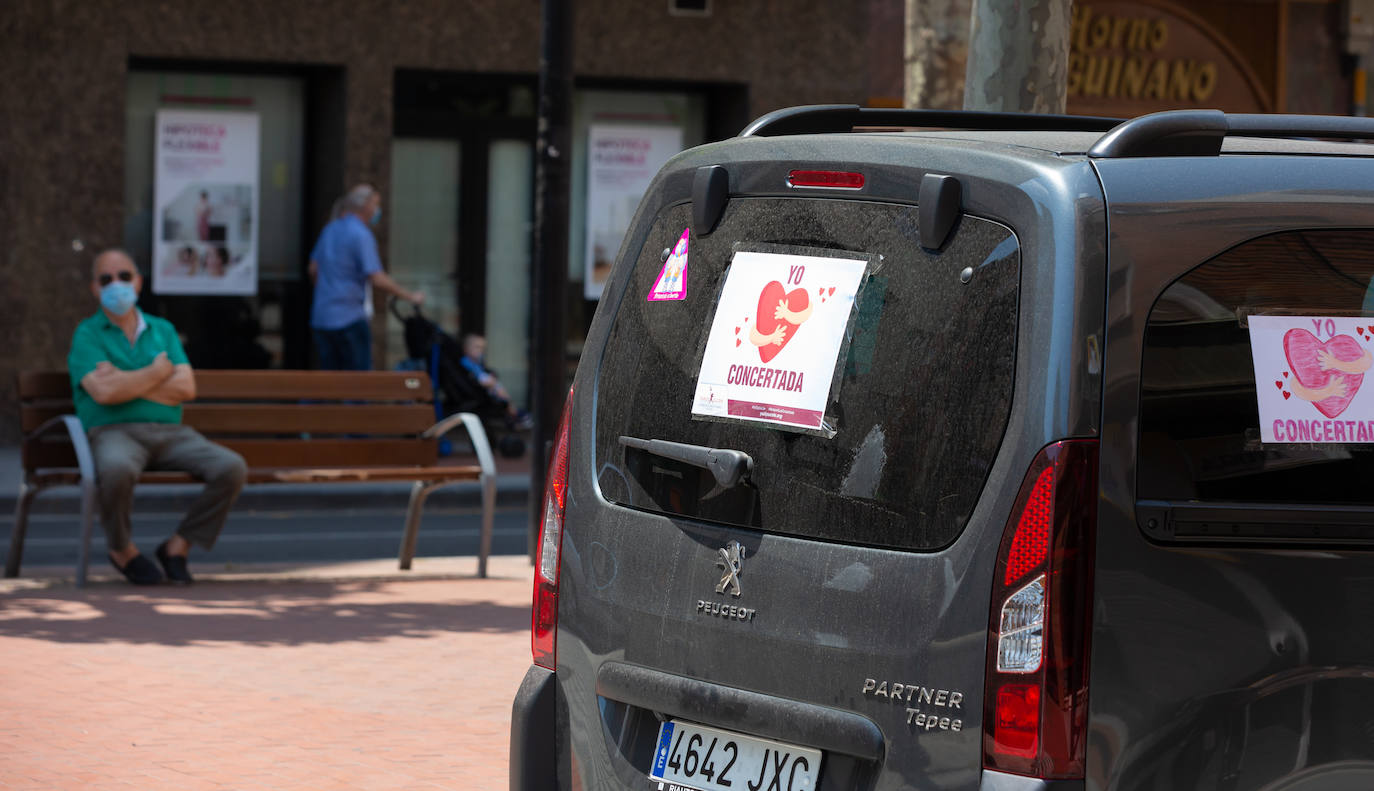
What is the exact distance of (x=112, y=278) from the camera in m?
9.31

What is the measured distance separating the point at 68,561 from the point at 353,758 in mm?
4931

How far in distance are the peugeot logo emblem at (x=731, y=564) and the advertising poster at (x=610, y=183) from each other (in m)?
13.9

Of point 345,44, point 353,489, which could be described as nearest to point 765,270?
point 353,489

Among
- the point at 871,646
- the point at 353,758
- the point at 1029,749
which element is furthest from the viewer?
the point at 353,758

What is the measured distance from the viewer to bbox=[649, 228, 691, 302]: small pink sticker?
12.7ft

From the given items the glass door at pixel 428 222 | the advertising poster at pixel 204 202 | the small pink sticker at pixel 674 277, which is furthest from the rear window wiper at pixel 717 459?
the glass door at pixel 428 222

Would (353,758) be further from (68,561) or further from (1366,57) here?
(1366,57)

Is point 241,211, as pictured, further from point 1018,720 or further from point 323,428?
point 1018,720

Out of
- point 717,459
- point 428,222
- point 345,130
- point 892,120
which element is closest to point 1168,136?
point 717,459

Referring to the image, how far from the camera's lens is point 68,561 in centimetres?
1039

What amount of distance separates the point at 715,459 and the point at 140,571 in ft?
20.2

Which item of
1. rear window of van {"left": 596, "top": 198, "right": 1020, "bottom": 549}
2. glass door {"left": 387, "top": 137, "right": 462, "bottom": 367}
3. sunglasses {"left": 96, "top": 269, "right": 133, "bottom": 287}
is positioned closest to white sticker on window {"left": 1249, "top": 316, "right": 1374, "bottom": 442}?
rear window of van {"left": 596, "top": 198, "right": 1020, "bottom": 549}

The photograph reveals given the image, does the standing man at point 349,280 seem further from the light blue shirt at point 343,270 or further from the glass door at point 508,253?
the glass door at point 508,253

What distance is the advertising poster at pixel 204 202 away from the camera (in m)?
16.2
